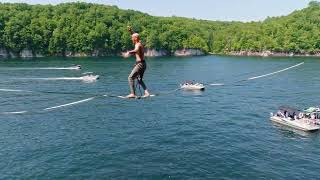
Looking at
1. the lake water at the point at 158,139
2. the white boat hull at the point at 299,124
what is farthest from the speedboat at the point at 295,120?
the lake water at the point at 158,139

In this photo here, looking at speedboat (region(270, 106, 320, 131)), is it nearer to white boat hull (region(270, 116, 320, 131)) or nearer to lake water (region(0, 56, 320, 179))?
white boat hull (region(270, 116, 320, 131))

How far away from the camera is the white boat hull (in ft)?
238

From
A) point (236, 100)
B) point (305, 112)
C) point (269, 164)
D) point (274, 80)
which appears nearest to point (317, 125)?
point (305, 112)

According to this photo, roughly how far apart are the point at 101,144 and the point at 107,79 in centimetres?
8320

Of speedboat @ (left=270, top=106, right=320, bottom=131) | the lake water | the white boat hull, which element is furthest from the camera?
speedboat @ (left=270, top=106, right=320, bottom=131)

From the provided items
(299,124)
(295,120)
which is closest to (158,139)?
(299,124)

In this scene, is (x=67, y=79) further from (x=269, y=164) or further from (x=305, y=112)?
(x=269, y=164)

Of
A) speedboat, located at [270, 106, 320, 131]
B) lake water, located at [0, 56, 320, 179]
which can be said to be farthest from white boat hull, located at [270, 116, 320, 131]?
lake water, located at [0, 56, 320, 179]

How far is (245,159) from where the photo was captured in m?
57.6

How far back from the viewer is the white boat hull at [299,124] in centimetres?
7262

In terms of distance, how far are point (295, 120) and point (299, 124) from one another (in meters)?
1.79

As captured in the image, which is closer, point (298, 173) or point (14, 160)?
point (298, 173)

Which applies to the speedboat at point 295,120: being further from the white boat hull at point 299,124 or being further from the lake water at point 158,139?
the lake water at point 158,139

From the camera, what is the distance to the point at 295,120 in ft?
248
